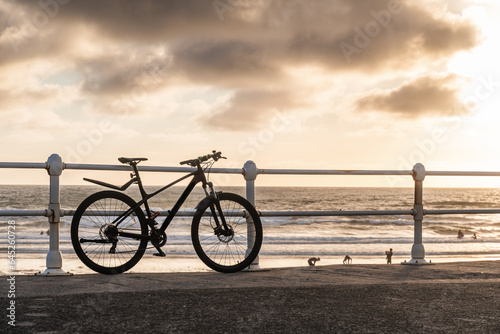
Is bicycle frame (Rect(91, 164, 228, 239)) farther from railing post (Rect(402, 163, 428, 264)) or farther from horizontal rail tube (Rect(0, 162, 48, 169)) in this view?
railing post (Rect(402, 163, 428, 264))

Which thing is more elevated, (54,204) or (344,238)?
(54,204)

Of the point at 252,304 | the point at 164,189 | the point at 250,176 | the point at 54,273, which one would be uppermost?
the point at 250,176

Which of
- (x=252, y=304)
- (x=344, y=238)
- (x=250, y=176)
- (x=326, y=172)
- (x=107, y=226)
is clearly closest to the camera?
(x=252, y=304)

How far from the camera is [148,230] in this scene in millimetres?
5242

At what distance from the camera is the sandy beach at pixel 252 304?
116 inches

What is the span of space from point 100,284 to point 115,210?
1.54 meters

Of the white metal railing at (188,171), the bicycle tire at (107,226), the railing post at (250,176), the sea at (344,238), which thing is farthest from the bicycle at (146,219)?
the sea at (344,238)

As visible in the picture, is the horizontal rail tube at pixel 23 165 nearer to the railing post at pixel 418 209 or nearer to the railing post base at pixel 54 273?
the railing post base at pixel 54 273

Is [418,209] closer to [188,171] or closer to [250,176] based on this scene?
[250,176]

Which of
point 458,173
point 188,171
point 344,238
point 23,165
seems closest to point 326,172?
point 188,171

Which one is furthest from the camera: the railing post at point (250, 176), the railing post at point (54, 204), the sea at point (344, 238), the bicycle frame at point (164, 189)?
the sea at point (344, 238)

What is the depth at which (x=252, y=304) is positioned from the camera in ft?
11.3

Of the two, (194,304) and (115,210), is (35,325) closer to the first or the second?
(194,304)

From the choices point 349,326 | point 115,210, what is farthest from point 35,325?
point 115,210
